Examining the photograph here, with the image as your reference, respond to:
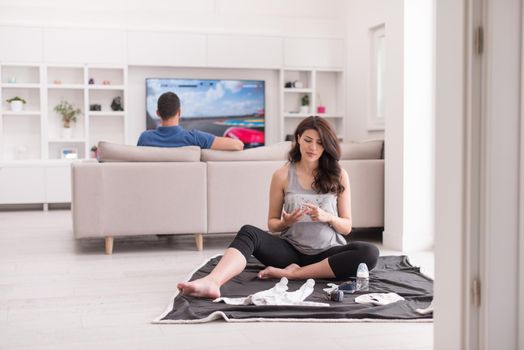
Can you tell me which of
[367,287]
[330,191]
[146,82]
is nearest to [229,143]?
[330,191]

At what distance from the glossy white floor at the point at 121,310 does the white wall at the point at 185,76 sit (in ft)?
11.4

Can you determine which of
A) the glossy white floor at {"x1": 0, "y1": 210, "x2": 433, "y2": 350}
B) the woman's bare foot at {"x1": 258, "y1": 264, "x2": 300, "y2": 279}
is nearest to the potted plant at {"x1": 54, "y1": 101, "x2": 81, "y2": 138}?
the glossy white floor at {"x1": 0, "y1": 210, "x2": 433, "y2": 350}

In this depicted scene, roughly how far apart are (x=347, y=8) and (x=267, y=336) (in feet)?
20.4

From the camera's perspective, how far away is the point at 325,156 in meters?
3.75

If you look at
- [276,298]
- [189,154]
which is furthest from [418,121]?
[276,298]

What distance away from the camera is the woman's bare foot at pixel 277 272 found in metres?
3.66

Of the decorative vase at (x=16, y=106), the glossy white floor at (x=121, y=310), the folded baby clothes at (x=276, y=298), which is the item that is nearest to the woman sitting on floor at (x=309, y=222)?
the folded baby clothes at (x=276, y=298)

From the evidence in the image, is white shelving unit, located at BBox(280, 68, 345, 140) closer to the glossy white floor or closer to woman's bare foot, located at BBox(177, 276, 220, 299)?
the glossy white floor

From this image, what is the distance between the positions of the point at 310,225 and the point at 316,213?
24 centimetres

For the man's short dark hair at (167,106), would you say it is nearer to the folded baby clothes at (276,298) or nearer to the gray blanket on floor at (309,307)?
the gray blanket on floor at (309,307)

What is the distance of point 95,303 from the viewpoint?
334 cm

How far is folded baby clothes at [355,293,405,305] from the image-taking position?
323cm

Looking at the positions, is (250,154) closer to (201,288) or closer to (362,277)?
(362,277)

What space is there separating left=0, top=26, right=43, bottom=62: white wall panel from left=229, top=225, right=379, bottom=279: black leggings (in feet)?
17.6
